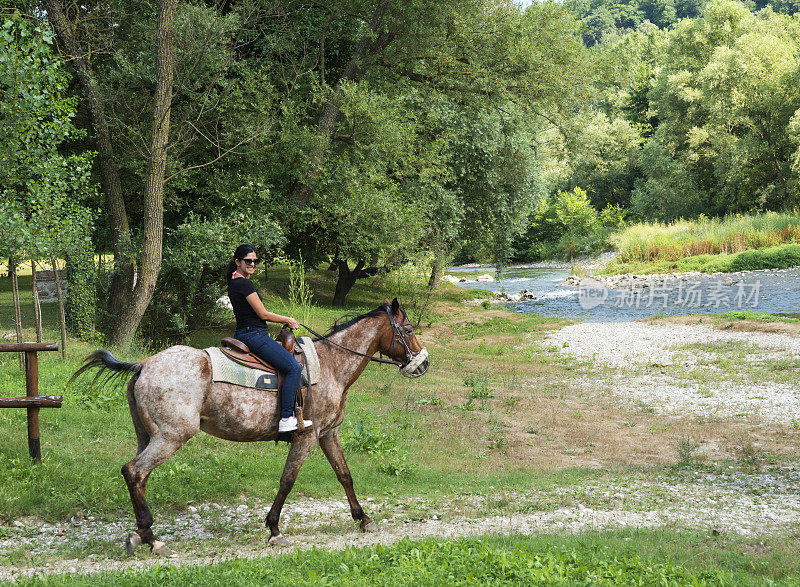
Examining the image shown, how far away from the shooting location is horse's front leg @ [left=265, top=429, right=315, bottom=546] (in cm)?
710

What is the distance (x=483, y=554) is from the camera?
17.9 feet

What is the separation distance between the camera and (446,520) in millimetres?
7977

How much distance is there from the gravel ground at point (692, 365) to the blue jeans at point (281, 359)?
34.7 feet

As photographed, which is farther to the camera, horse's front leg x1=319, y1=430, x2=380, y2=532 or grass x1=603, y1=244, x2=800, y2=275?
grass x1=603, y1=244, x2=800, y2=275

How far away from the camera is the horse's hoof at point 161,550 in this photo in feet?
21.3

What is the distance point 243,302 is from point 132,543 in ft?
8.97

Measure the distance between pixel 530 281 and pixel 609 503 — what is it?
158 ft

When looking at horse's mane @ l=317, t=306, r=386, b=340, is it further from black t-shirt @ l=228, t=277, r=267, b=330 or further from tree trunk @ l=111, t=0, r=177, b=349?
tree trunk @ l=111, t=0, r=177, b=349

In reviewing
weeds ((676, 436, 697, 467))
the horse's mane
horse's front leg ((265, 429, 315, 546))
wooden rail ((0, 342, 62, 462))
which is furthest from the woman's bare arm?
weeds ((676, 436, 697, 467))

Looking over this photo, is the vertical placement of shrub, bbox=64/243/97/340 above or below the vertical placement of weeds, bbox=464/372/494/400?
above

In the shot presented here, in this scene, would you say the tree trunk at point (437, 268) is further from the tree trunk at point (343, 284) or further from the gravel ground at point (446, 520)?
the gravel ground at point (446, 520)

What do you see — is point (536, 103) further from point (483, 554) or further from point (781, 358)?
point (483, 554)

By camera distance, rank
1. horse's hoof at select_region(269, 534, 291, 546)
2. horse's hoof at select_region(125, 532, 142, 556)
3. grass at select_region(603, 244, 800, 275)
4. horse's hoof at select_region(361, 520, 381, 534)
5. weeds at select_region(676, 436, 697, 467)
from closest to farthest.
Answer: horse's hoof at select_region(125, 532, 142, 556) < horse's hoof at select_region(269, 534, 291, 546) < horse's hoof at select_region(361, 520, 381, 534) < weeds at select_region(676, 436, 697, 467) < grass at select_region(603, 244, 800, 275)

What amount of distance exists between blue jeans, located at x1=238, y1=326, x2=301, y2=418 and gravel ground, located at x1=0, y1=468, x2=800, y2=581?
1559 millimetres
